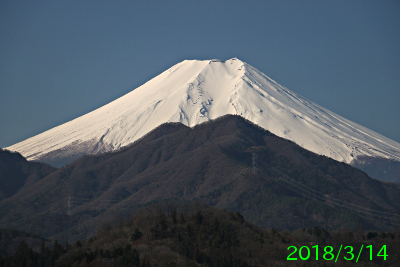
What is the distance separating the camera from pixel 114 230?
73.1m

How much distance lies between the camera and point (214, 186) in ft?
435

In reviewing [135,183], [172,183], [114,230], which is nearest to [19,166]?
[135,183]

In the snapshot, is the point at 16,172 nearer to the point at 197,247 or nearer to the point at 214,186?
the point at 214,186

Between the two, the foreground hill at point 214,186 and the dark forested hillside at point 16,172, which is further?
the dark forested hillside at point 16,172

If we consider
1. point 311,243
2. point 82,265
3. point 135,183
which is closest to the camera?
point 82,265

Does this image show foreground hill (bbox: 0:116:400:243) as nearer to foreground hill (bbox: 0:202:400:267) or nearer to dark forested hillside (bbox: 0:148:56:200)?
dark forested hillside (bbox: 0:148:56:200)

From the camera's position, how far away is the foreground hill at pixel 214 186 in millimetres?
117519

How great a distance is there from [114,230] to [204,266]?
14.8 m

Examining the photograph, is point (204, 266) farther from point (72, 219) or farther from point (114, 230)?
point (72, 219)

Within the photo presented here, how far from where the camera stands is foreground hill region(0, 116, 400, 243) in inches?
4627

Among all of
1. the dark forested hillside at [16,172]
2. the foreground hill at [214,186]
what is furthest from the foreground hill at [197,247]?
the dark forested hillside at [16,172]

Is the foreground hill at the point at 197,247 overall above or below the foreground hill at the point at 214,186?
below

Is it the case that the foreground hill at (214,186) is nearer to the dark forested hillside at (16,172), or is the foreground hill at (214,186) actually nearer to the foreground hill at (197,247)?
the dark forested hillside at (16,172)

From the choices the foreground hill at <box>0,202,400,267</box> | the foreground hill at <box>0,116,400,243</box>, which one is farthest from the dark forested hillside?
the foreground hill at <box>0,202,400,267</box>
